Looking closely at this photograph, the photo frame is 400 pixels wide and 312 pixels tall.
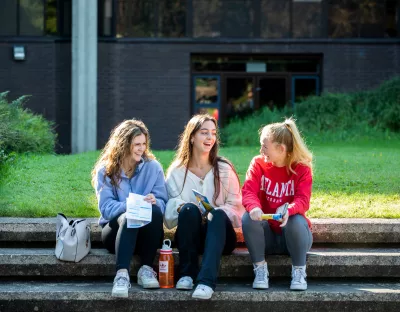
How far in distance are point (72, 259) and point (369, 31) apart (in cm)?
1704

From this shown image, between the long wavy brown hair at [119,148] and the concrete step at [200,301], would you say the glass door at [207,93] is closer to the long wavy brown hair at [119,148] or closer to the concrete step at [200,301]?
the long wavy brown hair at [119,148]

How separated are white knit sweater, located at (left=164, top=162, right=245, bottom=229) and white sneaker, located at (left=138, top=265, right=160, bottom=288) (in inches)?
23.5

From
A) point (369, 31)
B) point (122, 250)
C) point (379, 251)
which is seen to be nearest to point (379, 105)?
point (369, 31)

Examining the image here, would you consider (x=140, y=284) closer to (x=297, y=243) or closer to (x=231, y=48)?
(x=297, y=243)

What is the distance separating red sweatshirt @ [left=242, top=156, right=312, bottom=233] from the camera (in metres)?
6.12

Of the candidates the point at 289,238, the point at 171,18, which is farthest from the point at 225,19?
the point at 289,238

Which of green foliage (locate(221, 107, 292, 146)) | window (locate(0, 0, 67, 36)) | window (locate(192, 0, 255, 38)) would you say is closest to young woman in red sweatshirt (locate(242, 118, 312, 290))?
green foliage (locate(221, 107, 292, 146))

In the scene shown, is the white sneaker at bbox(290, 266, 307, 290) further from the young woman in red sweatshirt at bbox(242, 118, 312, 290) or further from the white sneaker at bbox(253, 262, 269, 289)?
the white sneaker at bbox(253, 262, 269, 289)

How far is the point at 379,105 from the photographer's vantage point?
734 inches

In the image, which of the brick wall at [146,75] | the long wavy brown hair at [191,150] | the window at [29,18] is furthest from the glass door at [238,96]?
the long wavy brown hair at [191,150]

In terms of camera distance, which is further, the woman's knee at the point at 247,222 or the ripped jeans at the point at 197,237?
the woman's knee at the point at 247,222

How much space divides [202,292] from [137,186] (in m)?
1.12

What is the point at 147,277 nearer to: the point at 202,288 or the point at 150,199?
the point at 202,288

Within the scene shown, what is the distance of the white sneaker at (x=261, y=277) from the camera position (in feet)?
19.5
